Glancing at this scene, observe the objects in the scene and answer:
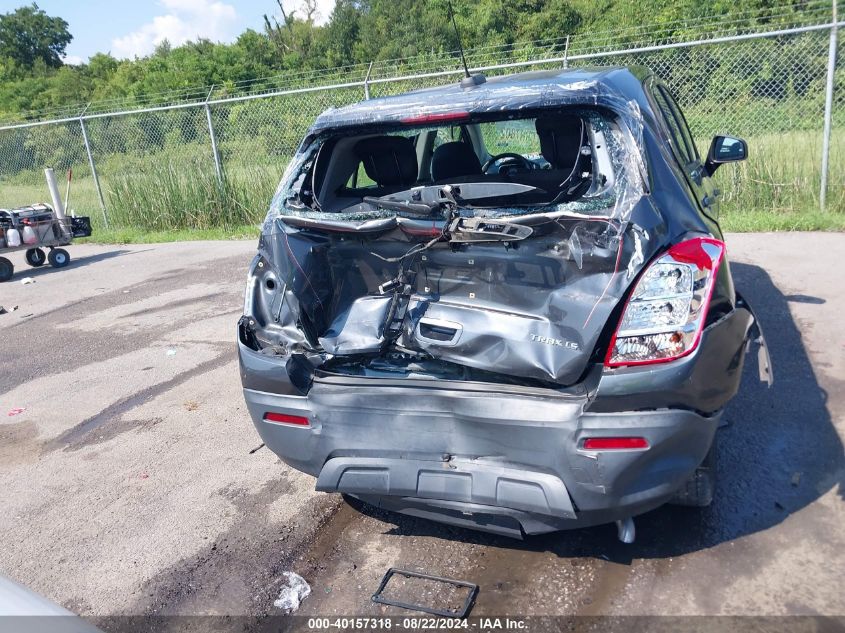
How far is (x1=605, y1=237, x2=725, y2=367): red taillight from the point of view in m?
2.52

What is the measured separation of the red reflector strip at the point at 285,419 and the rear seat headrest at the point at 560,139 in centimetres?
171

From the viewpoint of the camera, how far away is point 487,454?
2727mm

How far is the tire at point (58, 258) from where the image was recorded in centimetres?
1102

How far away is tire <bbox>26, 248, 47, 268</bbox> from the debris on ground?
9791 mm

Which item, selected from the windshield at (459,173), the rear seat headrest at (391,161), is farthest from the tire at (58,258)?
the rear seat headrest at (391,161)

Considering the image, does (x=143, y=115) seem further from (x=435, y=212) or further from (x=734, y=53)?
(x=435, y=212)

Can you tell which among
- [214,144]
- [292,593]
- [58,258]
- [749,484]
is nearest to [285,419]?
[292,593]

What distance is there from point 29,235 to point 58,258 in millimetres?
771

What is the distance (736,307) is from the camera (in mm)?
2873

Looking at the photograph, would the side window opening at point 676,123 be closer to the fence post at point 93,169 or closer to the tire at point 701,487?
the tire at point 701,487

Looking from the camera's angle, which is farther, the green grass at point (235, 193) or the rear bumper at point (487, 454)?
the green grass at point (235, 193)

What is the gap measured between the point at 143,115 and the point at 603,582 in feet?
45.7

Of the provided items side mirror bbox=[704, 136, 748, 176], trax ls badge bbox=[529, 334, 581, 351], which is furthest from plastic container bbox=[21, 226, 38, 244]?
trax ls badge bbox=[529, 334, 581, 351]

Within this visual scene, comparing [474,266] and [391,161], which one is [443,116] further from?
[391,161]
